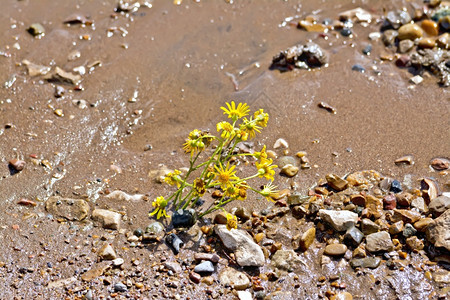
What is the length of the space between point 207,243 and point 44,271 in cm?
108

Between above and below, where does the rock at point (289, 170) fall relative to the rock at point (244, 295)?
above

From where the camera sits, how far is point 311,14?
598 centimetres

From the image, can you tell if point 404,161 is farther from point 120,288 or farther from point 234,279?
point 120,288

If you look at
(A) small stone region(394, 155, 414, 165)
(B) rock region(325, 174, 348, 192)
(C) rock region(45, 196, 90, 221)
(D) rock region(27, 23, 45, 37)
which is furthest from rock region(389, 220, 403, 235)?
(D) rock region(27, 23, 45, 37)

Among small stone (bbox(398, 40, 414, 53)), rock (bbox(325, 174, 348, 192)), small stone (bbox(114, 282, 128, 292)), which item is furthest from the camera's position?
small stone (bbox(398, 40, 414, 53))

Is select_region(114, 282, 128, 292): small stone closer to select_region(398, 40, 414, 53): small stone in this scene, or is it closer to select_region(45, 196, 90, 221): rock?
select_region(45, 196, 90, 221): rock

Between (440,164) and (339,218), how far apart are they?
1112mm

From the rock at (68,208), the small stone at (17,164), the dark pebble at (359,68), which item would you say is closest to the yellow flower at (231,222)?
the rock at (68,208)

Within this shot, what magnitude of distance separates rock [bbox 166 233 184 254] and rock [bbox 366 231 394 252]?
4.21ft

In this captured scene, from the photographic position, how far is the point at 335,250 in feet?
12.0

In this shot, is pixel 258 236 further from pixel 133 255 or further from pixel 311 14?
pixel 311 14

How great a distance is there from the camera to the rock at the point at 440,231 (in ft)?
11.7

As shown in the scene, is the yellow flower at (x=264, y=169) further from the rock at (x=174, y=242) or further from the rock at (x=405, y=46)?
the rock at (x=405, y=46)

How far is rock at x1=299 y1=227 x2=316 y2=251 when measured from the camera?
3697 mm
